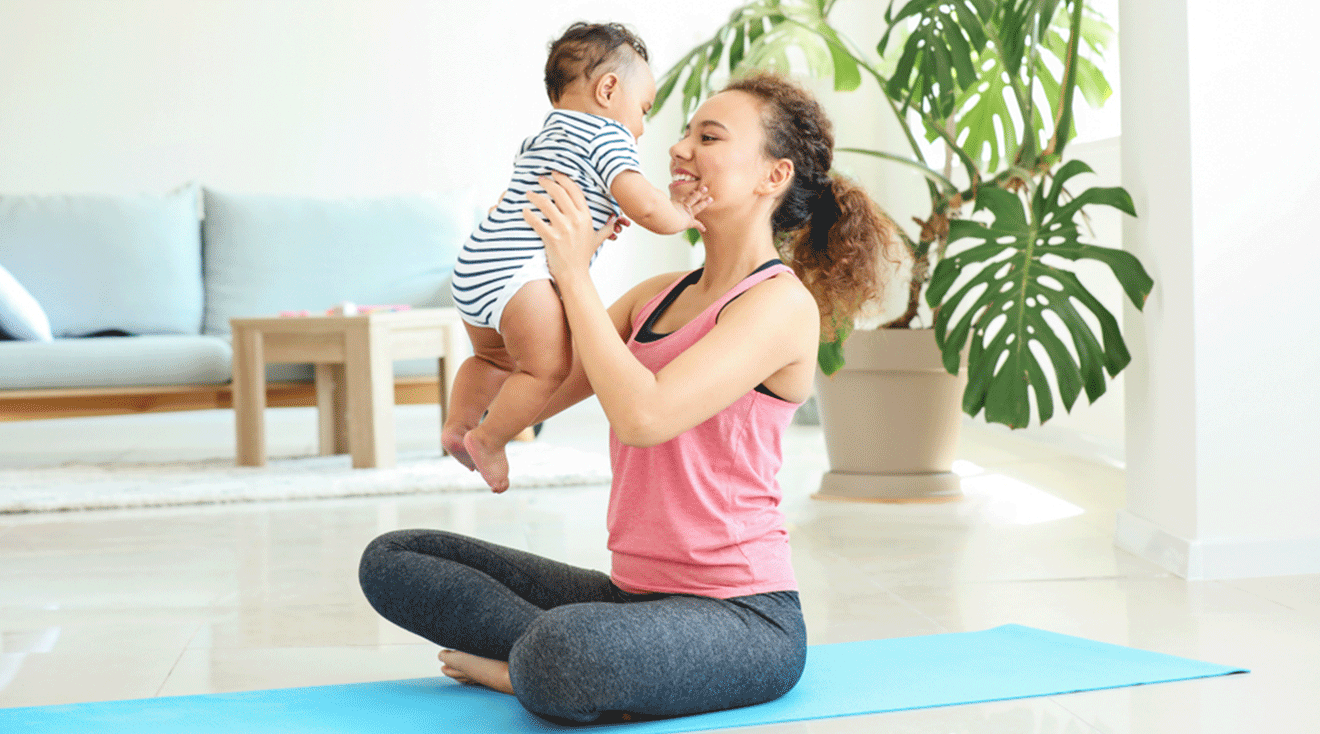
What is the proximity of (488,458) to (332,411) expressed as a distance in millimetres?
3055

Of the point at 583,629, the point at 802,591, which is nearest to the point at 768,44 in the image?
the point at 802,591

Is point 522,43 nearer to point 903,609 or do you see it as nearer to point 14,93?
point 14,93

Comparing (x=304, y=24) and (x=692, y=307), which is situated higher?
(x=304, y=24)

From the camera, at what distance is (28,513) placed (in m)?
3.38

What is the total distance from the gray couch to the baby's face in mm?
3639

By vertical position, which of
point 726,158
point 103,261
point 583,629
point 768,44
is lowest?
point 583,629

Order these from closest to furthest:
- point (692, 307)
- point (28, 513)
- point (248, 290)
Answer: point (692, 307), point (28, 513), point (248, 290)

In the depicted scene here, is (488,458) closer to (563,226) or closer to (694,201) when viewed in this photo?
(563,226)

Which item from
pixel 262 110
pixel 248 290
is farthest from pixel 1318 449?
pixel 262 110

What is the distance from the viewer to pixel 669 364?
145 centimetres

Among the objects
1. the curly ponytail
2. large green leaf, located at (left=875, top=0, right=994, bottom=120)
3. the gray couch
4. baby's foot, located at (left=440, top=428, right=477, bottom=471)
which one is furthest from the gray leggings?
the gray couch

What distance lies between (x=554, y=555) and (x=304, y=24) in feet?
13.3

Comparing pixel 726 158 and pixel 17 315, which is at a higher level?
pixel 726 158

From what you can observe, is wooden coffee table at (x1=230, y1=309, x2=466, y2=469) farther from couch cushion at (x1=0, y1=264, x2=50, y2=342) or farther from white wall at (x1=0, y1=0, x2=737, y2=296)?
white wall at (x1=0, y1=0, x2=737, y2=296)
